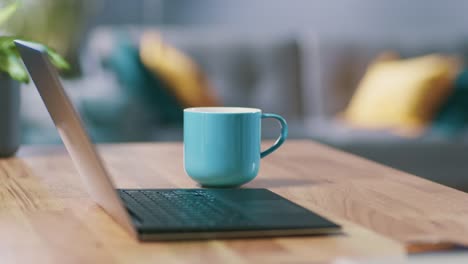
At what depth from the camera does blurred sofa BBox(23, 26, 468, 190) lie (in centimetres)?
316

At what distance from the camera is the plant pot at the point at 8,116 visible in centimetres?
131

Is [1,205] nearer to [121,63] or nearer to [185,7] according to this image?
[121,63]

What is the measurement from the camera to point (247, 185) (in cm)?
107

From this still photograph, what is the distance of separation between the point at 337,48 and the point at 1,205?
2.97 m

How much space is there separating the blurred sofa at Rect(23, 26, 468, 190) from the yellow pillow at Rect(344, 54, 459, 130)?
0.50 ft

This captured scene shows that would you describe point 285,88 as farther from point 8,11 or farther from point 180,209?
point 180,209

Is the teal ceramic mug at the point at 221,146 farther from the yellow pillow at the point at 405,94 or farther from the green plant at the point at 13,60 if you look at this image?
the yellow pillow at the point at 405,94

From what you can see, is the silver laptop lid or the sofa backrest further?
the sofa backrest

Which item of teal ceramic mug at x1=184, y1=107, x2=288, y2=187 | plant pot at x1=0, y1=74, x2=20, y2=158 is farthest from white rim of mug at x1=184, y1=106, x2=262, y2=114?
plant pot at x1=0, y1=74, x2=20, y2=158

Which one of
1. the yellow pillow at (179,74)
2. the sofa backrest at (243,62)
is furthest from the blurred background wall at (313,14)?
the yellow pillow at (179,74)

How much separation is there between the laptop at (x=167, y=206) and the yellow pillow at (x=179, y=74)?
2304 mm

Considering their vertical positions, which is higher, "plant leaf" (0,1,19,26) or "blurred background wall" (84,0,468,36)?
"plant leaf" (0,1,19,26)

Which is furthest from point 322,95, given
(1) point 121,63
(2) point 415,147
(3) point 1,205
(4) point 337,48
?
(3) point 1,205

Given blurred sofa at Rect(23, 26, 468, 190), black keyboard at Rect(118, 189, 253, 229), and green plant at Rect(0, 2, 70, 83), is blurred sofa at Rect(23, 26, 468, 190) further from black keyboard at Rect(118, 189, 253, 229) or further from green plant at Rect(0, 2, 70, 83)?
black keyboard at Rect(118, 189, 253, 229)
